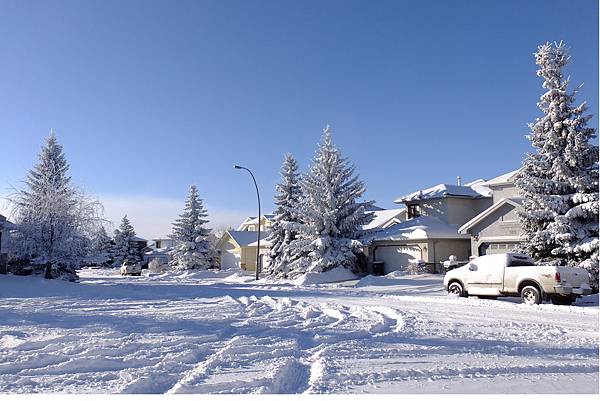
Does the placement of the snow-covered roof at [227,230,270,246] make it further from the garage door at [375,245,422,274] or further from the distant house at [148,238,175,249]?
the distant house at [148,238,175,249]

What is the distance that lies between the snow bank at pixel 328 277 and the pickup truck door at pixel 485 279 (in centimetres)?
1437

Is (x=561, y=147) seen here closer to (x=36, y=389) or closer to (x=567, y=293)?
(x=567, y=293)

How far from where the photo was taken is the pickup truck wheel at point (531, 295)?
16500 mm

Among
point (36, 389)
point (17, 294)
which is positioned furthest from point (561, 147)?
point (17, 294)

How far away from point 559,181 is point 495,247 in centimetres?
810

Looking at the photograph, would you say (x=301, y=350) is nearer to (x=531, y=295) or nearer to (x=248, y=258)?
(x=531, y=295)

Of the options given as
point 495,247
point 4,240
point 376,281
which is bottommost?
point 376,281

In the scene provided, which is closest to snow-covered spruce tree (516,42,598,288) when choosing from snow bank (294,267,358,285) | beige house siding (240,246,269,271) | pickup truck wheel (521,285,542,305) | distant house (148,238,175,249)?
pickup truck wheel (521,285,542,305)

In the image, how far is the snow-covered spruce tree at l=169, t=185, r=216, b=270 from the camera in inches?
2105

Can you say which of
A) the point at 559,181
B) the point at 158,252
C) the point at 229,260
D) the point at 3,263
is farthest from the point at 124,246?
the point at 559,181

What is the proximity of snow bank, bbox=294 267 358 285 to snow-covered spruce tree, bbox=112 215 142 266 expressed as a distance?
52.2 metres

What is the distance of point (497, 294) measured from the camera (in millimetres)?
18141

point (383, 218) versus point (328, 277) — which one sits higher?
point (383, 218)

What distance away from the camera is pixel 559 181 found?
2328 centimetres
